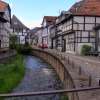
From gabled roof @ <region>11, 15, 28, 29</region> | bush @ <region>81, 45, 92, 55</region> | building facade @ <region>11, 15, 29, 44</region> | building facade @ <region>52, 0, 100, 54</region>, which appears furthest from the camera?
gabled roof @ <region>11, 15, 28, 29</region>

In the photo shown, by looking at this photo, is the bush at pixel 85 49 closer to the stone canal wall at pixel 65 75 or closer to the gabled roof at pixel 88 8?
the gabled roof at pixel 88 8

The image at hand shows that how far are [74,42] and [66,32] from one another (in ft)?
18.1

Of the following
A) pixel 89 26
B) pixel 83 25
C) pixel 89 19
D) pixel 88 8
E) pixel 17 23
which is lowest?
pixel 89 26

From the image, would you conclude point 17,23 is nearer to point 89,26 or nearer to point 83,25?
point 83,25

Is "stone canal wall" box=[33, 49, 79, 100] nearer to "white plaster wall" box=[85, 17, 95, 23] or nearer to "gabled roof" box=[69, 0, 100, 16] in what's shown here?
"white plaster wall" box=[85, 17, 95, 23]

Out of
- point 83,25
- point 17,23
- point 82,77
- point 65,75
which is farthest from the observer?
point 17,23

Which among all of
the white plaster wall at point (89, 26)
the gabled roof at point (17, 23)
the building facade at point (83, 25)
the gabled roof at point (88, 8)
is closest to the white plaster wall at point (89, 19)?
the building facade at point (83, 25)

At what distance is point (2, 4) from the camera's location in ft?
180

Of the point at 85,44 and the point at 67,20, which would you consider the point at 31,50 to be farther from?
the point at 85,44

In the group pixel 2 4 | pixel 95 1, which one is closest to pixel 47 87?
pixel 95 1

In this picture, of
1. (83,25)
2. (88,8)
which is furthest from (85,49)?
(88,8)

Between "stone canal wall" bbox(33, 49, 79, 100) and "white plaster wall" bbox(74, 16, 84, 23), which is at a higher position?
"white plaster wall" bbox(74, 16, 84, 23)

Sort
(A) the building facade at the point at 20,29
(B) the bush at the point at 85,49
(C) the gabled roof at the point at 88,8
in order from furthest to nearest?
(A) the building facade at the point at 20,29, (C) the gabled roof at the point at 88,8, (B) the bush at the point at 85,49

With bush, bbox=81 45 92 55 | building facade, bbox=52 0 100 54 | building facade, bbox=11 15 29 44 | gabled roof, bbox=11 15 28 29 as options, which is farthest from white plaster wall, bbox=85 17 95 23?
gabled roof, bbox=11 15 28 29
